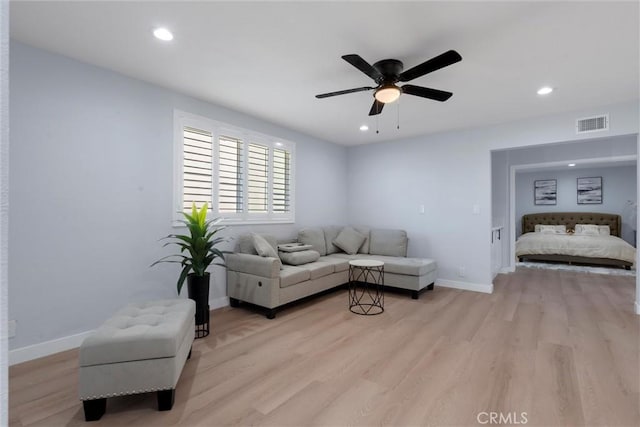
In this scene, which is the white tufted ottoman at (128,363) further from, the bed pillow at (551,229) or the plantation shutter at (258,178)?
the bed pillow at (551,229)

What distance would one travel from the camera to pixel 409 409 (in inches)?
72.2

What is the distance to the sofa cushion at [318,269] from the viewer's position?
386 cm

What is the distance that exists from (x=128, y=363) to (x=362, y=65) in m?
2.46

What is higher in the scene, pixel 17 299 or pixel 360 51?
pixel 360 51

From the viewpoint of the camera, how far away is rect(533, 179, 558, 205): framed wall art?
27.1 feet

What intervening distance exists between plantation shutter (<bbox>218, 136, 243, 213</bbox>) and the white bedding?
6.69 m

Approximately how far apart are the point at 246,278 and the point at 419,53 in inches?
114

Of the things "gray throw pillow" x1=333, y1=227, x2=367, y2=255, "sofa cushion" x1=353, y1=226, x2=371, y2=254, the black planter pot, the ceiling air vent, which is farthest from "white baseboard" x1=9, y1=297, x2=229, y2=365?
the ceiling air vent

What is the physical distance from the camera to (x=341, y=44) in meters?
2.35

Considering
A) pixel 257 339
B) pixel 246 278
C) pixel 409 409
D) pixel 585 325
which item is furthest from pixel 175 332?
pixel 585 325

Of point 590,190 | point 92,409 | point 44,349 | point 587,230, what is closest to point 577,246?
point 587,230

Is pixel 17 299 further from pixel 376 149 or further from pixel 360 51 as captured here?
pixel 376 149

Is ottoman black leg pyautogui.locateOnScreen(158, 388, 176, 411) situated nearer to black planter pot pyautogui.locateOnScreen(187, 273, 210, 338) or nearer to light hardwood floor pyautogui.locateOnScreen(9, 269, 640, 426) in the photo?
light hardwood floor pyautogui.locateOnScreen(9, 269, 640, 426)

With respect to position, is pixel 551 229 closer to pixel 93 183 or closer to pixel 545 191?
pixel 545 191
